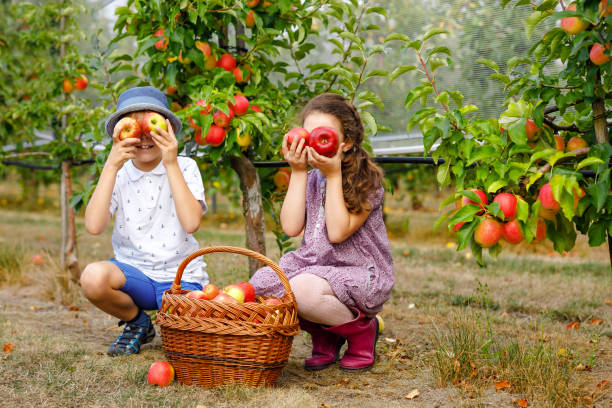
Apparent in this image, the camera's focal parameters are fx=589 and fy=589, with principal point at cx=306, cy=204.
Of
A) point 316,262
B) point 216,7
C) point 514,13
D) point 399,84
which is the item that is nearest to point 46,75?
point 216,7

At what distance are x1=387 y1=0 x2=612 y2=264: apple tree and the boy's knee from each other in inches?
53.6

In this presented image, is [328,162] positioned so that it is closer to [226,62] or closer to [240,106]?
[240,106]

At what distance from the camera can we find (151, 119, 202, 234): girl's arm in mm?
2379

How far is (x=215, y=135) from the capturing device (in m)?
2.72

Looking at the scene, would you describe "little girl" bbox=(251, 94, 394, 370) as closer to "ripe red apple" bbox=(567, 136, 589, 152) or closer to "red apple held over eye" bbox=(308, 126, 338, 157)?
"red apple held over eye" bbox=(308, 126, 338, 157)

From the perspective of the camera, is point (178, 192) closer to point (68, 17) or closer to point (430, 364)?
point (430, 364)

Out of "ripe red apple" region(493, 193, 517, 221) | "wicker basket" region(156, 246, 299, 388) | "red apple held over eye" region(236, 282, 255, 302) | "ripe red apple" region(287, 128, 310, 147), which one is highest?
"ripe red apple" region(287, 128, 310, 147)

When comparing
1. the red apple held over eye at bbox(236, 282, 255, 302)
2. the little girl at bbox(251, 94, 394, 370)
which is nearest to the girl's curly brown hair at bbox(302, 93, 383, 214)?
the little girl at bbox(251, 94, 394, 370)

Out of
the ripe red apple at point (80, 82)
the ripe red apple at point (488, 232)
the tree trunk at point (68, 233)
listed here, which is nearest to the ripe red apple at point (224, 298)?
the ripe red apple at point (488, 232)

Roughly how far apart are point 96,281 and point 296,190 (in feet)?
2.92

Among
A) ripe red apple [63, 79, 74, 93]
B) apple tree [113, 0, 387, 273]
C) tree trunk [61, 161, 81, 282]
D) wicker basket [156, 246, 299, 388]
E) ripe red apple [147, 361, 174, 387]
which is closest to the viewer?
wicker basket [156, 246, 299, 388]

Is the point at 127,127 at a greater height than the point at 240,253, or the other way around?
the point at 127,127

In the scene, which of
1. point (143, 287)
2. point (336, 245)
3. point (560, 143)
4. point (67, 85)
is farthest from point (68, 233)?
→ point (560, 143)

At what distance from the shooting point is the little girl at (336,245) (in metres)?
2.31
